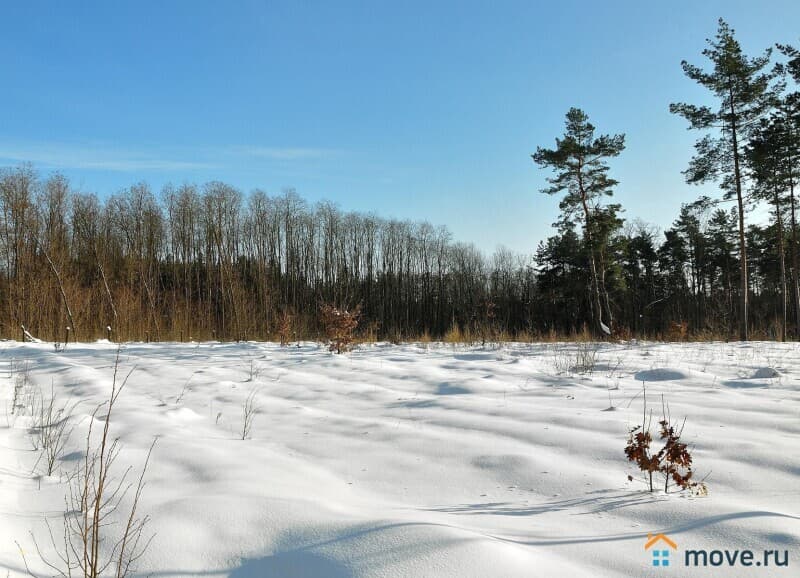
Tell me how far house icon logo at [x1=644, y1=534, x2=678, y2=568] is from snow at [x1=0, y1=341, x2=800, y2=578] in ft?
0.14

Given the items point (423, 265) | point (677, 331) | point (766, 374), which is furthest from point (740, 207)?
point (423, 265)

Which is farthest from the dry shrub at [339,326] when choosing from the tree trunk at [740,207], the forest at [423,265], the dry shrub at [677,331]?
the tree trunk at [740,207]

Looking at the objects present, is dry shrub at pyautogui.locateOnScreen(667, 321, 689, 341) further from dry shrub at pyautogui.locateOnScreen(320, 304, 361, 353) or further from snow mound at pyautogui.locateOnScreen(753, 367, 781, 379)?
dry shrub at pyautogui.locateOnScreen(320, 304, 361, 353)

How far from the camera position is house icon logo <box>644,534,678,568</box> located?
5.74 feet

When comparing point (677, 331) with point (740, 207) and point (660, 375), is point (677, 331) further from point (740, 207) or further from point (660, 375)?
point (660, 375)

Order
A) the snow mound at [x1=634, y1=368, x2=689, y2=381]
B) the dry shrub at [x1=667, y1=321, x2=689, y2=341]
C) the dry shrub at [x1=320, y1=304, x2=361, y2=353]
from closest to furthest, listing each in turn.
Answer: the snow mound at [x1=634, y1=368, x2=689, y2=381] < the dry shrub at [x1=320, y1=304, x2=361, y2=353] < the dry shrub at [x1=667, y1=321, x2=689, y2=341]

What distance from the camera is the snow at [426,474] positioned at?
6.04ft

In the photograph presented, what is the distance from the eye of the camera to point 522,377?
246 inches

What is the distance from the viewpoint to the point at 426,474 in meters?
3.02

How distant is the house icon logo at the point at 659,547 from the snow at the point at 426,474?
0.04 m

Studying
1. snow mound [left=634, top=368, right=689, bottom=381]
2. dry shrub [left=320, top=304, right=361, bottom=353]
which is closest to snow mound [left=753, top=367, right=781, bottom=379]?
snow mound [left=634, top=368, right=689, bottom=381]

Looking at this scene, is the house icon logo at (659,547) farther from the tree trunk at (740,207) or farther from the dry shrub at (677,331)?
the tree trunk at (740,207)

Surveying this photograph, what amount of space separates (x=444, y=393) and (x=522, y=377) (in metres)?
→ 1.33

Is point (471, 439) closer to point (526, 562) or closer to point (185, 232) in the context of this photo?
point (526, 562)
